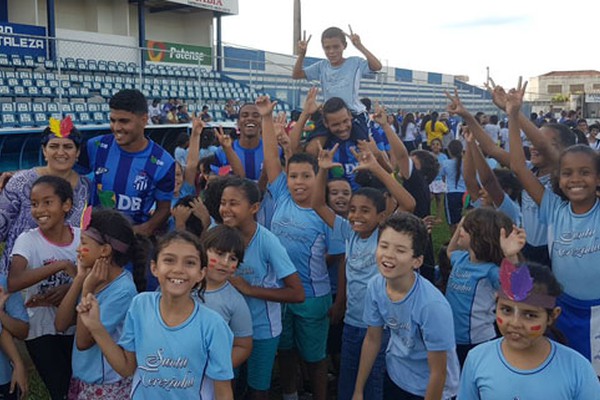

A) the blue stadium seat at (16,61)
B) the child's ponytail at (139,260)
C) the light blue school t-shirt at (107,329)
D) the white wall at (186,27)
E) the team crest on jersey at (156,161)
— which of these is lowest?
the light blue school t-shirt at (107,329)

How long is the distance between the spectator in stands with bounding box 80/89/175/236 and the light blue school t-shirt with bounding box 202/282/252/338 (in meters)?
0.98

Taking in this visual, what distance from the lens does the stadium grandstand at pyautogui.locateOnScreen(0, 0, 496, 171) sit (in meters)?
14.2

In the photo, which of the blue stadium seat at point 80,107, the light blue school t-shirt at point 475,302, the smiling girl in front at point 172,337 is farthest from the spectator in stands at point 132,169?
the blue stadium seat at point 80,107

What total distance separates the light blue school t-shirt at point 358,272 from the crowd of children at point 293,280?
1 cm

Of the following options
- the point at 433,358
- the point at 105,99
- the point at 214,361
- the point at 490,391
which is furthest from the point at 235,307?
the point at 105,99

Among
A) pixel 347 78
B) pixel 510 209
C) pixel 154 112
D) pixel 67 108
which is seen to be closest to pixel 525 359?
pixel 510 209

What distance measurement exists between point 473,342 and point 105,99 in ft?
50.7

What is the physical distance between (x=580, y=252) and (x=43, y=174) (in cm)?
305

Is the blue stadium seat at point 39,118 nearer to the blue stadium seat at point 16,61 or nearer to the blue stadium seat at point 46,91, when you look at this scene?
the blue stadium seat at point 46,91

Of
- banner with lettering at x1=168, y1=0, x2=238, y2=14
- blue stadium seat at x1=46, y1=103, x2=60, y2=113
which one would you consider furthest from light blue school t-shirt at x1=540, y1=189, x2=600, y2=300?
banner with lettering at x1=168, y1=0, x2=238, y2=14

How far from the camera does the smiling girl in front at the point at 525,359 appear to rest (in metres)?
2.11

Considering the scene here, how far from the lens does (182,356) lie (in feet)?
7.71

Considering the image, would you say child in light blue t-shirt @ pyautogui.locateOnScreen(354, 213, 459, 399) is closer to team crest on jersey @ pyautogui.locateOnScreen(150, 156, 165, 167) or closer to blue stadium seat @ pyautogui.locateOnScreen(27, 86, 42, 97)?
team crest on jersey @ pyautogui.locateOnScreen(150, 156, 165, 167)

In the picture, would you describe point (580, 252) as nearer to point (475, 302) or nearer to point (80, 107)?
point (475, 302)
